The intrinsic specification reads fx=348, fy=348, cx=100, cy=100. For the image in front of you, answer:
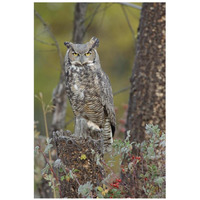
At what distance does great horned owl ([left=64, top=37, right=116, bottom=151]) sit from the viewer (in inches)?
114

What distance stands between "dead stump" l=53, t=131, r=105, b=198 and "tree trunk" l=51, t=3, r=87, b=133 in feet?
7.84

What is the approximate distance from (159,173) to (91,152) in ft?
1.50

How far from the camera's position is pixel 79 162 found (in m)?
2.28

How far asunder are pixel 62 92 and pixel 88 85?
1791 millimetres

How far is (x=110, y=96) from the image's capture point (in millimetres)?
3213

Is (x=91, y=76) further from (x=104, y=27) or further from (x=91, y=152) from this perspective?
(x=104, y=27)

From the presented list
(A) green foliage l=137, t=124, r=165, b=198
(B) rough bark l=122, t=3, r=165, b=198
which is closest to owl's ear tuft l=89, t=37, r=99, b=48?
(A) green foliage l=137, t=124, r=165, b=198

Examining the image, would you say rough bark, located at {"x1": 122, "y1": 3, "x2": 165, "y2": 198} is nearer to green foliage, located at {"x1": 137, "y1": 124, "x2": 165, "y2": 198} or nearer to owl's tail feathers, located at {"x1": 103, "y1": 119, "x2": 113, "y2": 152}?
owl's tail feathers, located at {"x1": 103, "y1": 119, "x2": 113, "y2": 152}

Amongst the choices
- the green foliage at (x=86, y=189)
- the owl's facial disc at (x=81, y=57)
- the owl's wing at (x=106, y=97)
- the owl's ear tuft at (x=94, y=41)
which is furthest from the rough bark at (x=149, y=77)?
the green foliage at (x=86, y=189)

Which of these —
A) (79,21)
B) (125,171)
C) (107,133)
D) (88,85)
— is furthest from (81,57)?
(79,21)

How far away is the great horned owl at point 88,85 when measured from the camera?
2885 millimetres

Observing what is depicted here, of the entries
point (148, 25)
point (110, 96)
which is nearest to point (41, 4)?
point (148, 25)

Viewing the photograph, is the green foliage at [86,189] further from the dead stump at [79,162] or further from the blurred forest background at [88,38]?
the blurred forest background at [88,38]

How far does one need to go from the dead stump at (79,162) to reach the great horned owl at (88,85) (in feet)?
1.82
